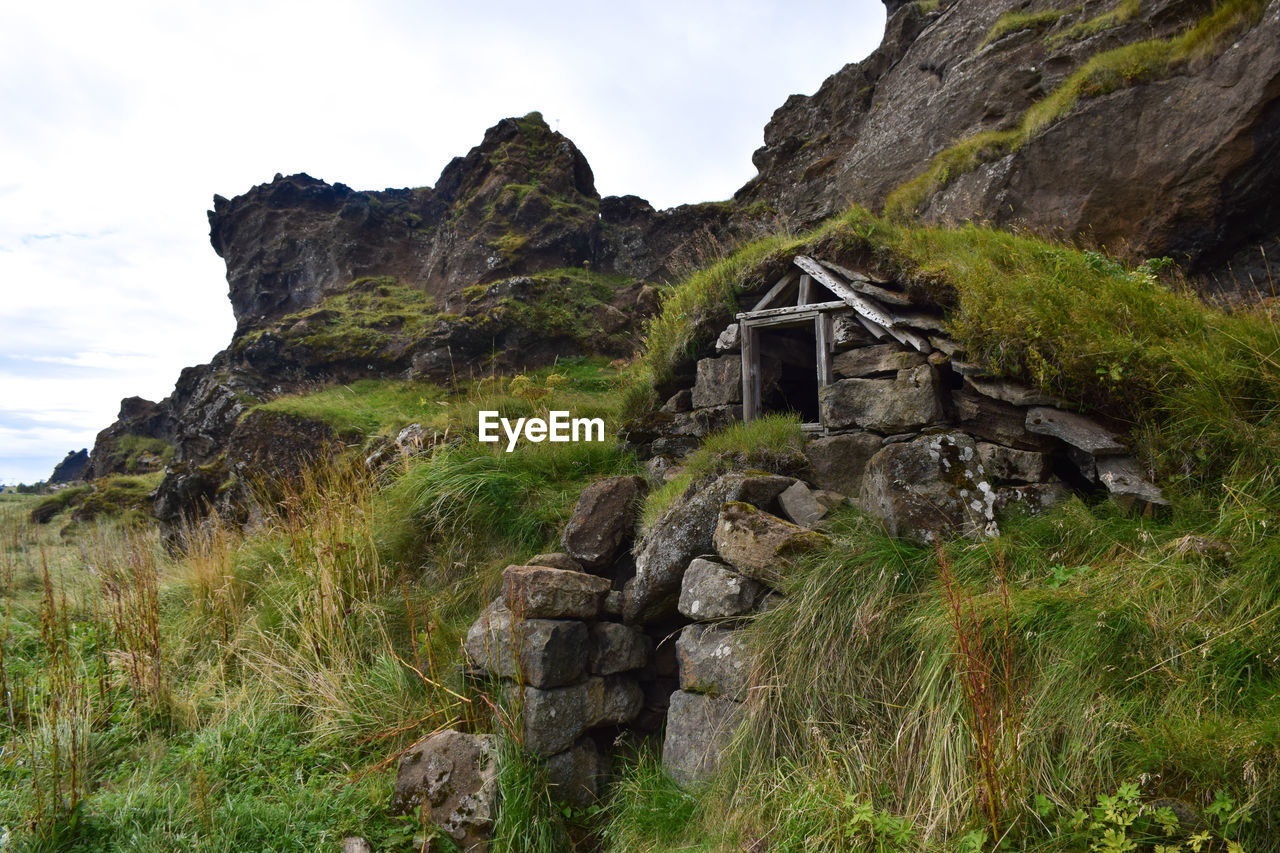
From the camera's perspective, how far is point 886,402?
214 inches

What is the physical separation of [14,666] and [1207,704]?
30.7 feet

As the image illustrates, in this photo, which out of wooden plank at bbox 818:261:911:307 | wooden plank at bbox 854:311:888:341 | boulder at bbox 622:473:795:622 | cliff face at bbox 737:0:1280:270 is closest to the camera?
boulder at bbox 622:473:795:622

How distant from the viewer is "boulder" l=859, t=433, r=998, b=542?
14.0 ft

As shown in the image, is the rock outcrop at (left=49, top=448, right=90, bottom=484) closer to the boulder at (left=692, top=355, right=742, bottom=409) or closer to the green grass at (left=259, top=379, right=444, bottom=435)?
the green grass at (left=259, top=379, right=444, bottom=435)

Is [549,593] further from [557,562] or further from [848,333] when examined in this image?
[848,333]

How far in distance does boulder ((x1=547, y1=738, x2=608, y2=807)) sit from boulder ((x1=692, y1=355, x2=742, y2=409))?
400 centimetres

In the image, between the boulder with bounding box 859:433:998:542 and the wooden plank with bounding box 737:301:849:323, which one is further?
the wooden plank with bounding box 737:301:849:323

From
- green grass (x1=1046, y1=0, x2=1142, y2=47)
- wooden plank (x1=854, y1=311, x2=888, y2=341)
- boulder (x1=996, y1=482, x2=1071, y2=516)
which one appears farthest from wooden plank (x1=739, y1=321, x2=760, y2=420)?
green grass (x1=1046, y1=0, x2=1142, y2=47)

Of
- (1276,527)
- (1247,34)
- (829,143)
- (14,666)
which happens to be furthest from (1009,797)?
(829,143)

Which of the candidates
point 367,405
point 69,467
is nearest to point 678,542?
point 367,405

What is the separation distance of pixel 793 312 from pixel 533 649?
4.28 m

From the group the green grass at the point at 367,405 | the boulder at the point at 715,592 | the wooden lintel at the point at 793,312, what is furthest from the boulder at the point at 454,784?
the green grass at the point at 367,405

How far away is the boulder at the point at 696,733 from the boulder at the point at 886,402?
274 centimetres

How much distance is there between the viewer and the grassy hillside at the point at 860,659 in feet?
8.89
